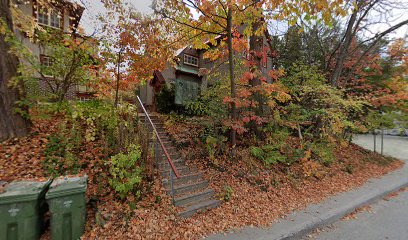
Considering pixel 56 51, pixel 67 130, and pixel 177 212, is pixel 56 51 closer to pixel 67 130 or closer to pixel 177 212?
pixel 67 130

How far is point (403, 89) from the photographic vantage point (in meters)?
9.03

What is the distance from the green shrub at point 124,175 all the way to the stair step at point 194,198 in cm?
89

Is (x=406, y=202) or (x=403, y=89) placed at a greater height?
(x=403, y=89)

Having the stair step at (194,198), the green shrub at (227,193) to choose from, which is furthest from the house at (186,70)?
the stair step at (194,198)

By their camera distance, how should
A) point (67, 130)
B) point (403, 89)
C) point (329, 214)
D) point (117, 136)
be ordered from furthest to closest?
point (403, 89) < point (67, 130) < point (117, 136) < point (329, 214)

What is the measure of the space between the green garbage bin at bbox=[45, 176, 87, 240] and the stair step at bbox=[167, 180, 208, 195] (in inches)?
71.0

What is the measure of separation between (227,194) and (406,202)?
5.48 m

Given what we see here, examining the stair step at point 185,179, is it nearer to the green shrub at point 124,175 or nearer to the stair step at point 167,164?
the stair step at point 167,164

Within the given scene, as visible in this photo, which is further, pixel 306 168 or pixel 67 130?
pixel 306 168

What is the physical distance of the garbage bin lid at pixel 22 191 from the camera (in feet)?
8.64

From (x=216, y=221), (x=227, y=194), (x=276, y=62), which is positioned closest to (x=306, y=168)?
(x=227, y=194)

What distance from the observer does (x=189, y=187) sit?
4633mm

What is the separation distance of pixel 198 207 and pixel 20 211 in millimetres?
3018

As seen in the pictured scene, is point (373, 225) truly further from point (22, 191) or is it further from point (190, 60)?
point (190, 60)
